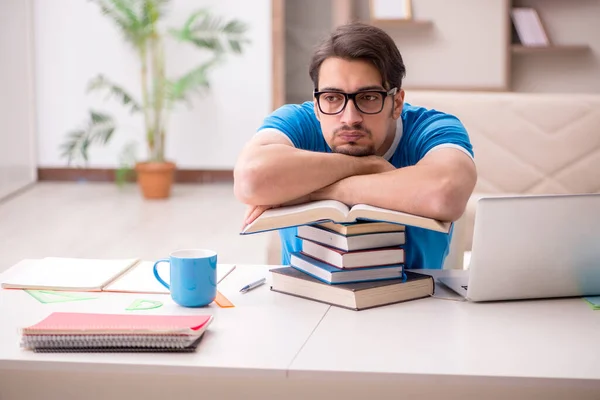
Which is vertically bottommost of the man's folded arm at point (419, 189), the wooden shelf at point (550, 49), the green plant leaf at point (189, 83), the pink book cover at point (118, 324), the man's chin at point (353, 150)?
the pink book cover at point (118, 324)

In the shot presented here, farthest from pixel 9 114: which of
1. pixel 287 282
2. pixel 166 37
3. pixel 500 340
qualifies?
pixel 500 340

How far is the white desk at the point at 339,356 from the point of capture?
135 centimetres

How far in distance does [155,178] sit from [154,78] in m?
0.70

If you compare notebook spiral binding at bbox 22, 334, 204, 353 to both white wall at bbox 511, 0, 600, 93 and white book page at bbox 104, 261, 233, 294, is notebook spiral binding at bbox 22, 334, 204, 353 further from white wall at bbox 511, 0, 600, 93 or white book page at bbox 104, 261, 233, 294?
white wall at bbox 511, 0, 600, 93

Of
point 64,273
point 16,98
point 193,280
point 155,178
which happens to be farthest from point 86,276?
point 16,98

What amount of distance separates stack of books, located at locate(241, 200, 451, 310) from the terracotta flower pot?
161 inches

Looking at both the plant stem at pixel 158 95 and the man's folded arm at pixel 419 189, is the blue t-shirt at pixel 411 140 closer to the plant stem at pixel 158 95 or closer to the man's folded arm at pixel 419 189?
the man's folded arm at pixel 419 189

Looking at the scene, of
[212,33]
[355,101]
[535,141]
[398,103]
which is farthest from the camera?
[212,33]

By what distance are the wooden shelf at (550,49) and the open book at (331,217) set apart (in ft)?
13.5

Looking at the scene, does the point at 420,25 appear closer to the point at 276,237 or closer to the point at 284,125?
the point at 276,237

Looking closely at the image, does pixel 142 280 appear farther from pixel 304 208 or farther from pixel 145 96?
pixel 145 96

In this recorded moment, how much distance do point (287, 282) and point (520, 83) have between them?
4.42 meters

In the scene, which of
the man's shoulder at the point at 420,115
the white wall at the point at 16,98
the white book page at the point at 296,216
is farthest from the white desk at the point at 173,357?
the white wall at the point at 16,98

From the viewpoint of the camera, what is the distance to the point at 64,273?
6.26ft
